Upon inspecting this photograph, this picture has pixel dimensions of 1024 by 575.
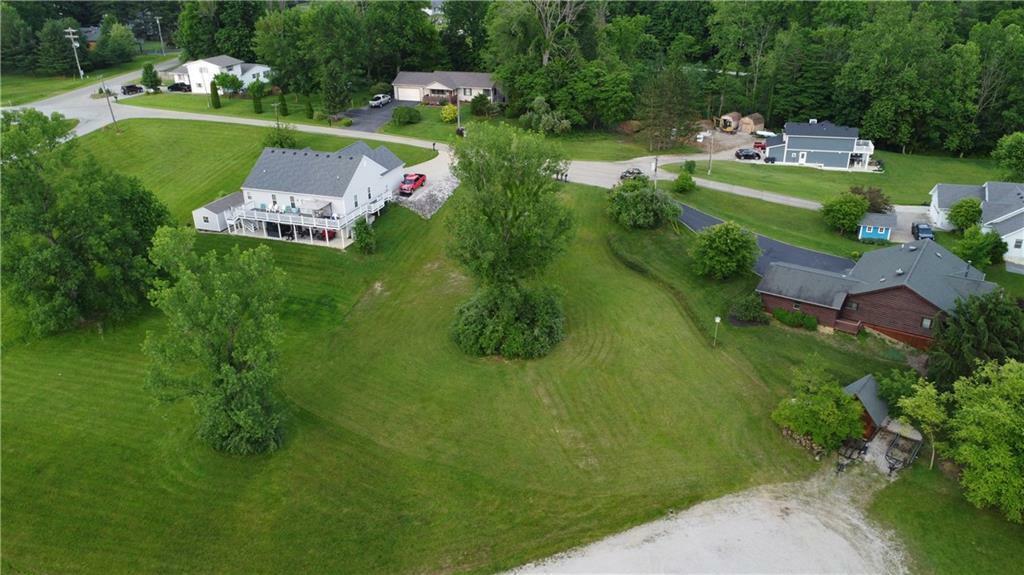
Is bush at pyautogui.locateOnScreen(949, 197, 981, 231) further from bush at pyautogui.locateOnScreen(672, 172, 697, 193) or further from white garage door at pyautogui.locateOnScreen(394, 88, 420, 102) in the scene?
white garage door at pyautogui.locateOnScreen(394, 88, 420, 102)

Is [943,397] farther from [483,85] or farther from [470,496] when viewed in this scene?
[483,85]

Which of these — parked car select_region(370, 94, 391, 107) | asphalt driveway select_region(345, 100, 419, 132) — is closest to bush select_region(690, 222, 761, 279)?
asphalt driveway select_region(345, 100, 419, 132)

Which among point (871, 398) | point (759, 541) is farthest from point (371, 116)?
point (759, 541)

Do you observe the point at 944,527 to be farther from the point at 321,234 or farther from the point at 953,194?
the point at 321,234

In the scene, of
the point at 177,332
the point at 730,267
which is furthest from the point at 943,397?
the point at 177,332

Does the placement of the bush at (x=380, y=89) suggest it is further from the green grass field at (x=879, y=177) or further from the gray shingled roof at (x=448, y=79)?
the green grass field at (x=879, y=177)

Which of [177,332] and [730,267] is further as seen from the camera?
[730,267]

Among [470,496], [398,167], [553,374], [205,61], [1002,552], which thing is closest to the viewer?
[1002,552]
